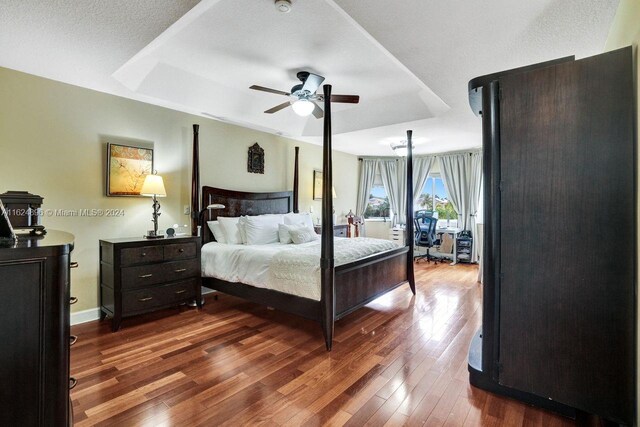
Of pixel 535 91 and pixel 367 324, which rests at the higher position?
pixel 535 91

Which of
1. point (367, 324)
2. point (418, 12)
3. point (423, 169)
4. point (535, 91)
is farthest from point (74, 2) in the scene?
point (423, 169)

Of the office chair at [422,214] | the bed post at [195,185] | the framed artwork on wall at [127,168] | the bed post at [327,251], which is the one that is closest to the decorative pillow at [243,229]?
the bed post at [195,185]

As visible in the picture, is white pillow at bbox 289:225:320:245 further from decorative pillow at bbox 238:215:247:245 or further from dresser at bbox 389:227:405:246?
dresser at bbox 389:227:405:246

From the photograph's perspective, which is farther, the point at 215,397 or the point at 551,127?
the point at 215,397

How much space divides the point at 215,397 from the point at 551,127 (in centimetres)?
253

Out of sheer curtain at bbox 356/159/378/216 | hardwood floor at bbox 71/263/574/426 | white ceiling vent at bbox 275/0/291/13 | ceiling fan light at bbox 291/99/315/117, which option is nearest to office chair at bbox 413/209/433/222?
sheer curtain at bbox 356/159/378/216

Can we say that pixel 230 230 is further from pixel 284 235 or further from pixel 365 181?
pixel 365 181

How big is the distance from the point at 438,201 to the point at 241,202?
4.92 m

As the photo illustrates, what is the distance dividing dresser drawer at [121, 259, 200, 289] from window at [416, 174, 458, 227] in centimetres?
571

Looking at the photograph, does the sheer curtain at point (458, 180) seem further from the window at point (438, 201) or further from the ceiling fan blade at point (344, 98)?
the ceiling fan blade at point (344, 98)

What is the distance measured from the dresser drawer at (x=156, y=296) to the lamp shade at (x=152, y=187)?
102 centimetres

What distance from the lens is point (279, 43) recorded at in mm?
2691

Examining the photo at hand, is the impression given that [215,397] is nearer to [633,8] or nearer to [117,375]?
[117,375]

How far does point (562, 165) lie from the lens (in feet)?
5.52
